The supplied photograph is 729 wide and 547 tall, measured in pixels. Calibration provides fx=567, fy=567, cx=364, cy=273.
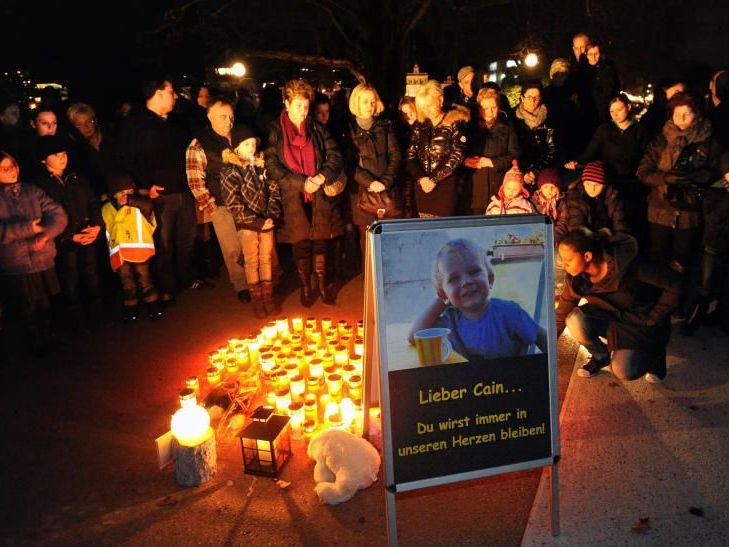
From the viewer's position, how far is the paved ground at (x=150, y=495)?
3018 mm

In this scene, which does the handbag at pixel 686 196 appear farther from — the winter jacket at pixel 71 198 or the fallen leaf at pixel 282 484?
the winter jacket at pixel 71 198

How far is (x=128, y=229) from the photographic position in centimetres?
560

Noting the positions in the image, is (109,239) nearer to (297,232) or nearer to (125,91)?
(297,232)

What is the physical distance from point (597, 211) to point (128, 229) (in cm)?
459

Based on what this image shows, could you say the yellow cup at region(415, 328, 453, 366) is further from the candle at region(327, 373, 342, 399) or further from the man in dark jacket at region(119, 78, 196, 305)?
the man in dark jacket at region(119, 78, 196, 305)

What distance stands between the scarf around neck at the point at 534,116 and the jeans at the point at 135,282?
4606 mm

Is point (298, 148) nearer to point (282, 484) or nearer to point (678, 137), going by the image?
point (282, 484)

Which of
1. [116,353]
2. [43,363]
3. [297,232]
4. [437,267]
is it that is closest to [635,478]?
[437,267]

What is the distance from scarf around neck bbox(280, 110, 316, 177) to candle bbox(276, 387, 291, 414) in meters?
2.43

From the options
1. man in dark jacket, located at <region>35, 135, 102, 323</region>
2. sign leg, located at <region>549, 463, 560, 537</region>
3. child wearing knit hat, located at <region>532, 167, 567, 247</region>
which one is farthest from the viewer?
child wearing knit hat, located at <region>532, 167, 567, 247</region>

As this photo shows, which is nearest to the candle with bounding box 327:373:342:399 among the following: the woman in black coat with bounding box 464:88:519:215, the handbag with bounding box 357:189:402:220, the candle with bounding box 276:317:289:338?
the candle with bounding box 276:317:289:338

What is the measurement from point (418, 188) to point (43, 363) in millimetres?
4068

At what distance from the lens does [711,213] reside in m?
5.04

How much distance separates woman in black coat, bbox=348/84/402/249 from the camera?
5.72m
